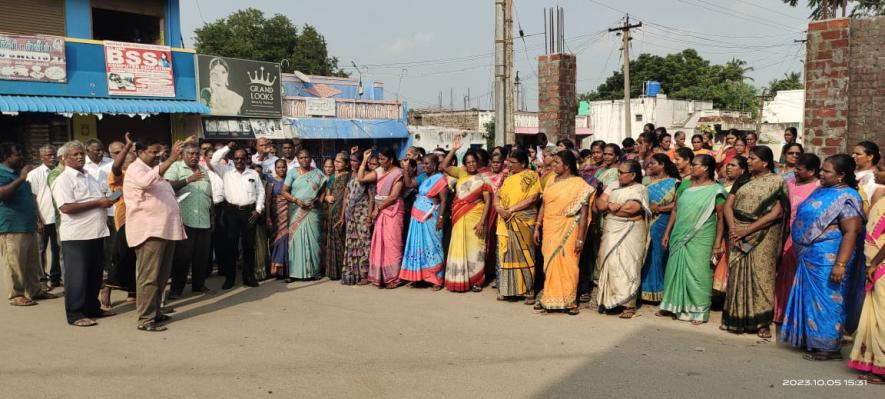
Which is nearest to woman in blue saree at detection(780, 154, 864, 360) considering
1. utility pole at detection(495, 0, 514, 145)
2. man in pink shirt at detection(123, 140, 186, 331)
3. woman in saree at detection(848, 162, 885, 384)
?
woman in saree at detection(848, 162, 885, 384)

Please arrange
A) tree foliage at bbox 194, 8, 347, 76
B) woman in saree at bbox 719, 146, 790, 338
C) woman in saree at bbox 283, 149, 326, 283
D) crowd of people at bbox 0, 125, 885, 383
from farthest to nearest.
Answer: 1. tree foliage at bbox 194, 8, 347, 76
2. woman in saree at bbox 283, 149, 326, 283
3. woman in saree at bbox 719, 146, 790, 338
4. crowd of people at bbox 0, 125, 885, 383

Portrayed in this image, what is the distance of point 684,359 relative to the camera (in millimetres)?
4754

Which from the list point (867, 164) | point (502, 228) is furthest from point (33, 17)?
point (867, 164)

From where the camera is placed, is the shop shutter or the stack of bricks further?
the shop shutter

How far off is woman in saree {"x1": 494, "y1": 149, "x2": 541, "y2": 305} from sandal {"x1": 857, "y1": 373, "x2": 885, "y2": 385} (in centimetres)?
296

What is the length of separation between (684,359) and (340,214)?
14.8 ft

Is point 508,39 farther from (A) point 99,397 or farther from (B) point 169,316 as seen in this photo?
(A) point 99,397

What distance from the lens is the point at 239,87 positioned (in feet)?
60.7

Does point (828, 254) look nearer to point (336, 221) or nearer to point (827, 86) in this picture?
point (827, 86)

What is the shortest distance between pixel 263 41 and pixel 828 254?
3972cm

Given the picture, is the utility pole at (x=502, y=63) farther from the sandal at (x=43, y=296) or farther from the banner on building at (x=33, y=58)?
the banner on building at (x=33, y=58)

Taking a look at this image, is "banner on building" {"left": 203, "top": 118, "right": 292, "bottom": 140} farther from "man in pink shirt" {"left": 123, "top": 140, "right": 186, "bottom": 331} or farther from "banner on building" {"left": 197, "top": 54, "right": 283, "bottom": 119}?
"man in pink shirt" {"left": 123, "top": 140, "right": 186, "bottom": 331}

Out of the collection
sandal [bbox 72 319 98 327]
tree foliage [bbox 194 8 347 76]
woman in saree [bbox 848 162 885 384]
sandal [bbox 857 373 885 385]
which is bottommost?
sandal [bbox 857 373 885 385]

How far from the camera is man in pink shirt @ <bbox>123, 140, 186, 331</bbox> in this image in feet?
18.3
